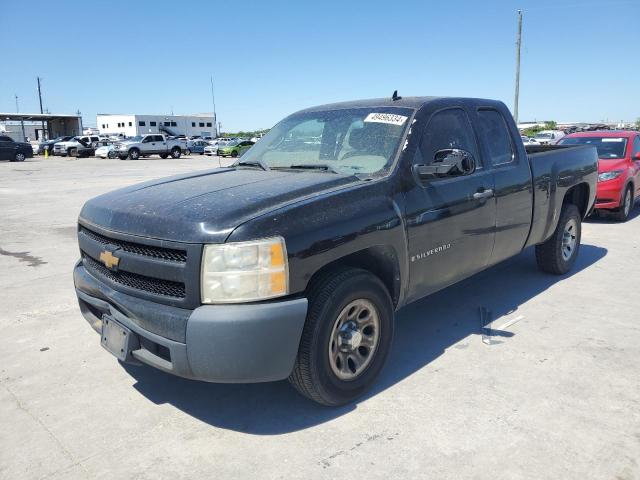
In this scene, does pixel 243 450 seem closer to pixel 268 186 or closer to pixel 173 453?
pixel 173 453

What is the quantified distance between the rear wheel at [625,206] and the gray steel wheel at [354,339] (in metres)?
7.67

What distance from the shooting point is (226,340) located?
2.51m

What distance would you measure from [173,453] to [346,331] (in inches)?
45.6

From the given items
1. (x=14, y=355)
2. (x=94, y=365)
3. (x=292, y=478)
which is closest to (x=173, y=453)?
(x=292, y=478)

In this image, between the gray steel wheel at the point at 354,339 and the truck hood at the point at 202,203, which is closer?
the truck hood at the point at 202,203

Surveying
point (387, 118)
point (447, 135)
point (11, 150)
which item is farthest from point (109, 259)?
point (11, 150)

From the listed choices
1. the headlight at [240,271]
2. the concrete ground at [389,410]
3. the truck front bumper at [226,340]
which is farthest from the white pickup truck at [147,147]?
the headlight at [240,271]

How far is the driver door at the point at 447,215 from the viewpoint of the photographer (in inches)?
135

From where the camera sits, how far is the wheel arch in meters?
3.02

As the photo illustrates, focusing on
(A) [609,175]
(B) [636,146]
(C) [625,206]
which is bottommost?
(C) [625,206]

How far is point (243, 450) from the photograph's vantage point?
270 centimetres

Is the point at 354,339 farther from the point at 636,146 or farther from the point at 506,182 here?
the point at 636,146

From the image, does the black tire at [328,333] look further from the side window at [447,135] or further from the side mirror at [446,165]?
the side window at [447,135]

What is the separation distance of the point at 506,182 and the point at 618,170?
5.91 m
